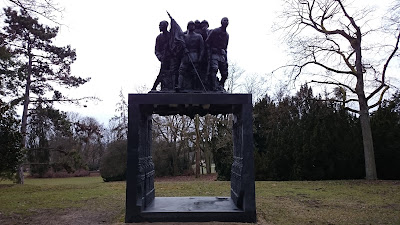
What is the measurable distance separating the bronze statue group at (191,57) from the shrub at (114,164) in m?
15.8

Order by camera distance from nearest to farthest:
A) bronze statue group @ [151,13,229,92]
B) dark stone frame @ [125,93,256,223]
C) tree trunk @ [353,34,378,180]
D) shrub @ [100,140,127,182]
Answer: dark stone frame @ [125,93,256,223]
bronze statue group @ [151,13,229,92]
tree trunk @ [353,34,378,180]
shrub @ [100,140,127,182]

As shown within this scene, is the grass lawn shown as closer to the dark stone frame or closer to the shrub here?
the dark stone frame

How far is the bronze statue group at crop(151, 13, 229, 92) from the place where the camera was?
8.02 m

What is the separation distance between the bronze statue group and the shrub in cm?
1583

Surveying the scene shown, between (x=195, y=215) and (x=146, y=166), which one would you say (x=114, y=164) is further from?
(x=195, y=215)

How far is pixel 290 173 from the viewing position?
57.8ft

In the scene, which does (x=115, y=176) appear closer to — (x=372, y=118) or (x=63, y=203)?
(x=63, y=203)

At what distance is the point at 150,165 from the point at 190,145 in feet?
72.6

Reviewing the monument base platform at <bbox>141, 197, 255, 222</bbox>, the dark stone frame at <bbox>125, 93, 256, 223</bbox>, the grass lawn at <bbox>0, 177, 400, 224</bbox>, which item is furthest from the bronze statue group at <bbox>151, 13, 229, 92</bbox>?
the grass lawn at <bbox>0, 177, 400, 224</bbox>

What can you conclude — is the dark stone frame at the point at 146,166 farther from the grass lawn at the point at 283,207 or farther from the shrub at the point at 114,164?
the shrub at the point at 114,164

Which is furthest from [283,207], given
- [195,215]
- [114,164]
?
[114,164]

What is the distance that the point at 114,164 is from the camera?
22.9 m

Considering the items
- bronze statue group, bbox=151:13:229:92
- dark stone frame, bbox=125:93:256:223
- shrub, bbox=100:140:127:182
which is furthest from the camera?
shrub, bbox=100:140:127:182

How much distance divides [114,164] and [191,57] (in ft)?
54.8
